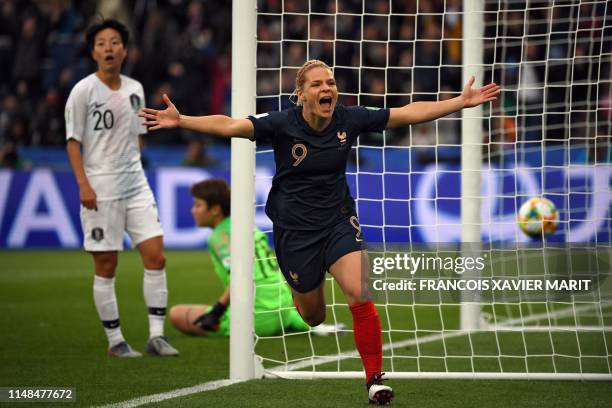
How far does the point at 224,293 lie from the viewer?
9047mm

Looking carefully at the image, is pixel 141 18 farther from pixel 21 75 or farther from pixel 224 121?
pixel 224 121

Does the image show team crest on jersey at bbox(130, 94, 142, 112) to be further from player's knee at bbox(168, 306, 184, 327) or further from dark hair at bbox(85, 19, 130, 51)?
player's knee at bbox(168, 306, 184, 327)

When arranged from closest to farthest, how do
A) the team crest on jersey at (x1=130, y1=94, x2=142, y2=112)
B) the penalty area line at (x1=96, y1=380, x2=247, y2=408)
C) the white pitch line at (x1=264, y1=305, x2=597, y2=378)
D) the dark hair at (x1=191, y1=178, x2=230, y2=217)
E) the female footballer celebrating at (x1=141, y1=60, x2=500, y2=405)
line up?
the penalty area line at (x1=96, y1=380, x2=247, y2=408), the female footballer celebrating at (x1=141, y1=60, x2=500, y2=405), the white pitch line at (x1=264, y1=305, x2=597, y2=378), the team crest on jersey at (x1=130, y1=94, x2=142, y2=112), the dark hair at (x1=191, y1=178, x2=230, y2=217)

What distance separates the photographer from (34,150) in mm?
17672

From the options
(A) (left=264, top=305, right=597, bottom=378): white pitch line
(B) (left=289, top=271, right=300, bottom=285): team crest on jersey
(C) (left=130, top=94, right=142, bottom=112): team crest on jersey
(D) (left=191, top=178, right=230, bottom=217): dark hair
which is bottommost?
(A) (left=264, top=305, right=597, bottom=378): white pitch line

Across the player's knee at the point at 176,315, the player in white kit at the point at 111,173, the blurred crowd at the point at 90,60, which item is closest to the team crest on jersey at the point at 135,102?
the player in white kit at the point at 111,173

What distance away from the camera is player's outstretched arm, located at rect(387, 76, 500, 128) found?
622cm

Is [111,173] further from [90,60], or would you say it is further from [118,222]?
[90,60]

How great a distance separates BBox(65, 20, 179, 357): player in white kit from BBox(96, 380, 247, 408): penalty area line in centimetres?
136

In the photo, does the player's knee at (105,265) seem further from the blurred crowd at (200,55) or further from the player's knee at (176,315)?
the blurred crowd at (200,55)

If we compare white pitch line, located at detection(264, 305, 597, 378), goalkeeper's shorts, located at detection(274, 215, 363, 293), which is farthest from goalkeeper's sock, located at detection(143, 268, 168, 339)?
goalkeeper's shorts, located at detection(274, 215, 363, 293)

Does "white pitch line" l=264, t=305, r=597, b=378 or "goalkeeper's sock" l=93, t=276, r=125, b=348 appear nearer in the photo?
"white pitch line" l=264, t=305, r=597, b=378

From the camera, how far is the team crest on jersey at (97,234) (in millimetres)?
7883

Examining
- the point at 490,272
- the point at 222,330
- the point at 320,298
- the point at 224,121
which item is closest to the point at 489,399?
the point at 320,298
